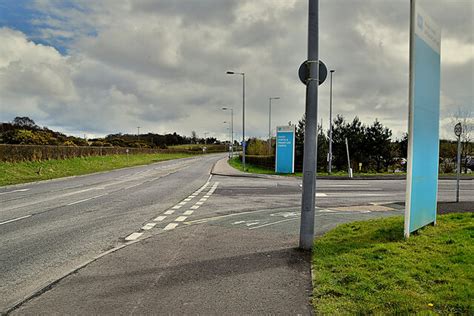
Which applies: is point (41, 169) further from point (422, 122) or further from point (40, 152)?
point (422, 122)

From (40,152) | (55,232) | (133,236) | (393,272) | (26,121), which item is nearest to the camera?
(393,272)

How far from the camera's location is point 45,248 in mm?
A: 6598

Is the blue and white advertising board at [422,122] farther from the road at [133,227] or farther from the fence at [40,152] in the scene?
the fence at [40,152]

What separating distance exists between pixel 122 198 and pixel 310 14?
10378 mm

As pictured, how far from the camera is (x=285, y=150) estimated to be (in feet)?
106

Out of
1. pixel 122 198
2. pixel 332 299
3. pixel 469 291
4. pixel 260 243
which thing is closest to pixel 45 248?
pixel 260 243

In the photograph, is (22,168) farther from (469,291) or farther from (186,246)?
(469,291)

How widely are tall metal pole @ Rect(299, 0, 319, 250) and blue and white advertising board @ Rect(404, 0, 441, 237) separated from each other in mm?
1710

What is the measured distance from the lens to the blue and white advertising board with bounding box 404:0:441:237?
652 cm

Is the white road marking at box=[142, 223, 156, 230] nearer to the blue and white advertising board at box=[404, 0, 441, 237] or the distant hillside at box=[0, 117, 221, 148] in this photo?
the blue and white advertising board at box=[404, 0, 441, 237]

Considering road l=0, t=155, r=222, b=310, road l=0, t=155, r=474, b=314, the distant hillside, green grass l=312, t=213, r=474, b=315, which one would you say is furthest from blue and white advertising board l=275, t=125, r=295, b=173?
the distant hillside

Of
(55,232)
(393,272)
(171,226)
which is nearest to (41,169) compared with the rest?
(55,232)

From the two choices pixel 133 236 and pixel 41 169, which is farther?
pixel 41 169

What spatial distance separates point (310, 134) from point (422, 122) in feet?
7.82
